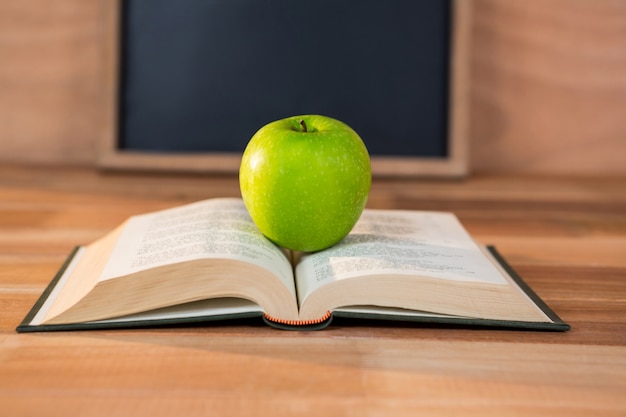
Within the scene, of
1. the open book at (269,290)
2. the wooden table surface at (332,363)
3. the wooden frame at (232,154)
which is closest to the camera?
the wooden table surface at (332,363)

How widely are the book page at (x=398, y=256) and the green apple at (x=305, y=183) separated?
33 millimetres

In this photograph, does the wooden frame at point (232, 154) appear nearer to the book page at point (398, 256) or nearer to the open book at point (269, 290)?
the book page at point (398, 256)

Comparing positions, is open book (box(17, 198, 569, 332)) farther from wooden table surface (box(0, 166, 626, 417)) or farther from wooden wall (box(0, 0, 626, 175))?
wooden wall (box(0, 0, 626, 175))

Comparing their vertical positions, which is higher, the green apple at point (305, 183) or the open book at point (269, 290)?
the green apple at point (305, 183)

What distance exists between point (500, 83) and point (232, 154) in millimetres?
535

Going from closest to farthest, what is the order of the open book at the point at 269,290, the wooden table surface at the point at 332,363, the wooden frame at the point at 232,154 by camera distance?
1. the wooden table surface at the point at 332,363
2. the open book at the point at 269,290
3. the wooden frame at the point at 232,154

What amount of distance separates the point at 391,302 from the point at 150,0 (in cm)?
90

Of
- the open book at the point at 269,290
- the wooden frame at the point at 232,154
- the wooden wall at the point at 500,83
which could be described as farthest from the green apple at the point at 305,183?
the wooden wall at the point at 500,83

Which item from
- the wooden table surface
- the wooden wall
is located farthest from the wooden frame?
the wooden table surface

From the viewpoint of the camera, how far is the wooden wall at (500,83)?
1533 millimetres

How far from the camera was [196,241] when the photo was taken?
0.84 m

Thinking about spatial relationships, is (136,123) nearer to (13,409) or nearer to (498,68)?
(498,68)

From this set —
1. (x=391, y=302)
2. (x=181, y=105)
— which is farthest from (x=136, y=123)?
(x=391, y=302)

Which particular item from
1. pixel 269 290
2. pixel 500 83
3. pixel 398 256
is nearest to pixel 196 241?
pixel 269 290
